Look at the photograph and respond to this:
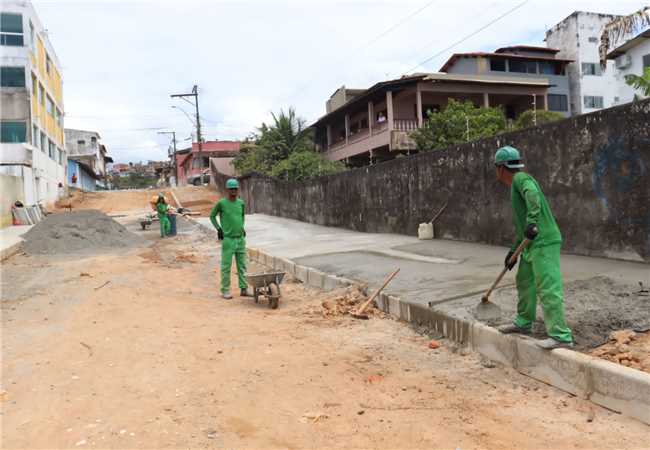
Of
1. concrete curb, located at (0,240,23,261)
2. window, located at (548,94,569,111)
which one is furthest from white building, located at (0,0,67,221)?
window, located at (548,94,569,111)

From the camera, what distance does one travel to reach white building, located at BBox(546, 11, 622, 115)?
3675 centimetres

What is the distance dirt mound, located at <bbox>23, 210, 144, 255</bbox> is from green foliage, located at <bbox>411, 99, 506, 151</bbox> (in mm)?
12212

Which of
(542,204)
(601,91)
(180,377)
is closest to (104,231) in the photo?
(180,377)

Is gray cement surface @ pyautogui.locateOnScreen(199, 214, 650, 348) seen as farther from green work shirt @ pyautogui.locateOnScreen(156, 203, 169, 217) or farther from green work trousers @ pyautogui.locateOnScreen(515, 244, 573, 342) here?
green work shirt @ pyautogui.locateOnScreen(156, 203, 169, 217)

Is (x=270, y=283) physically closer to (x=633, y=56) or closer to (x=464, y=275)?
(x=464, y=275)

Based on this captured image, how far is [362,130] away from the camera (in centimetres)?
2967

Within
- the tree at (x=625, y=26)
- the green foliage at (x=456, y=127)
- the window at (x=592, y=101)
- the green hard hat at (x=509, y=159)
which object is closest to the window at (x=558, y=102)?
the window at (x=592, y=101)

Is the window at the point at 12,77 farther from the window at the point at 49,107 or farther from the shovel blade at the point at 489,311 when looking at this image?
the shovel blade at the point at 489,311

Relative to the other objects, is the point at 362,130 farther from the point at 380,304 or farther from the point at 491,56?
the point at 380,304

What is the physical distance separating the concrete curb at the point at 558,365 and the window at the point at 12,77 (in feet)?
Result: 91.7

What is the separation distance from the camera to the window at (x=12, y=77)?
26.3m

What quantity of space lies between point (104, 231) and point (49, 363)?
525 inches

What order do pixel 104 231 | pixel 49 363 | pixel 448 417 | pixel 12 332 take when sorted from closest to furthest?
pixel 448 417 < pixel 49 363 < pixel 12 332 < pixel 104 231

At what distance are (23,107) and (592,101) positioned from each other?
1438 inches
